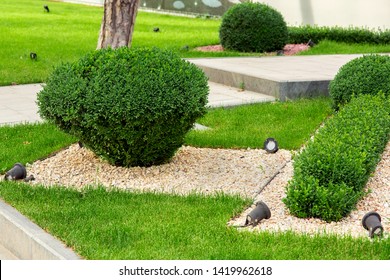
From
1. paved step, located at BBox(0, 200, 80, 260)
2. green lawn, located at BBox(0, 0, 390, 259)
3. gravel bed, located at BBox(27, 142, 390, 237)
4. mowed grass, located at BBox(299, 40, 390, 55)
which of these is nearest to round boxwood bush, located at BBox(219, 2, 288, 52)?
mowed grass, located at BBox(299, 40, 390, 55)

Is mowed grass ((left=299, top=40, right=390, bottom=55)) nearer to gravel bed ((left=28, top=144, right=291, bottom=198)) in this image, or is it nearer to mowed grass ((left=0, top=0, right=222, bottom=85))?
mowed grass ((left=0, top=0, right=222, bottom=85))

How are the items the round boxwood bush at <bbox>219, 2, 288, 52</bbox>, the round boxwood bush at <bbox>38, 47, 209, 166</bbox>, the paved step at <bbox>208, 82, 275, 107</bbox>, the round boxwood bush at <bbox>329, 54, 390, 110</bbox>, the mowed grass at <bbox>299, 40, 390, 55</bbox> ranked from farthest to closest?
1. the round boxwood bush at <bbox>219, 2, 288, 52</bbox>
2. the mowed grass at <bbox>299, 40, 390, 55</bbox>
3. the paved step at <bbox>208, 82, 275, 107</bbox>
4. the round boxwood bush at <bbox>329, 54, 390, 110</bbox>
5. the round boxwood bush at <bbox>38, 47, 209, 166</bbox>

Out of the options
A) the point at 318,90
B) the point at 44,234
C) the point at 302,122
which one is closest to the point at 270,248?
the point at 44,234

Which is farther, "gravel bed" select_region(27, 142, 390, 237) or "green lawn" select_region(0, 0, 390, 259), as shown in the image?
"gravel bed" select_region(27, 142, 390, 237)

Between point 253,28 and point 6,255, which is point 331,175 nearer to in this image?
point 6,255

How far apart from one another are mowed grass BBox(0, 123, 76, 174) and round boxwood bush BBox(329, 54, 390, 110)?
3059 mm

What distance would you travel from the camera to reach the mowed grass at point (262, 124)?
935 centimetres

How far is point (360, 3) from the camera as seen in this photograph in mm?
20500

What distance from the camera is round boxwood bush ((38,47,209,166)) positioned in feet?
25.1

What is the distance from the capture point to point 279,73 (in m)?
13.3

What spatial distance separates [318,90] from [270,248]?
6.42 meters

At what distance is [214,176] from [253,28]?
1003 cm

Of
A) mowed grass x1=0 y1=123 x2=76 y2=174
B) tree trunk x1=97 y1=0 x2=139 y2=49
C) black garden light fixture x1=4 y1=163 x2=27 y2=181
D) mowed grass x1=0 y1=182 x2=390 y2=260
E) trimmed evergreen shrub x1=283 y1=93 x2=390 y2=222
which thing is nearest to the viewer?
mowed grass x1=0 y1=182 x2=390 y2=260
